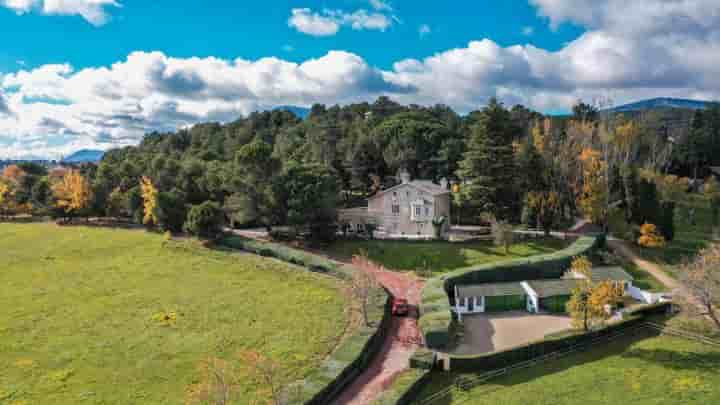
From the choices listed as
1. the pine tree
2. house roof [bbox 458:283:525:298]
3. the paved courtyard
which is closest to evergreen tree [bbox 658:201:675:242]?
the pine tree

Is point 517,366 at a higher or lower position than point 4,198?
lower

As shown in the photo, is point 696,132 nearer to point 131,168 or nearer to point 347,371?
point 347,371

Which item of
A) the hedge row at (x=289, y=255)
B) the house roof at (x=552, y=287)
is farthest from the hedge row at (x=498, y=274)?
the hedge row at (x=289, y=255)

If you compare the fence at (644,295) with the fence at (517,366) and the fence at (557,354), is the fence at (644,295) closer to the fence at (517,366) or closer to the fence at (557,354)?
the fence at (557,354)

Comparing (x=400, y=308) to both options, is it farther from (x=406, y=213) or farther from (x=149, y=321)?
(x=406, y=213)

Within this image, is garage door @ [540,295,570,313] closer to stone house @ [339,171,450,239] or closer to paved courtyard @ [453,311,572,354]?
paved courtyard @ [453,311,572,354]

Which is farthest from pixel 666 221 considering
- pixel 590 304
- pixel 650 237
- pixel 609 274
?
pixel 590 304
